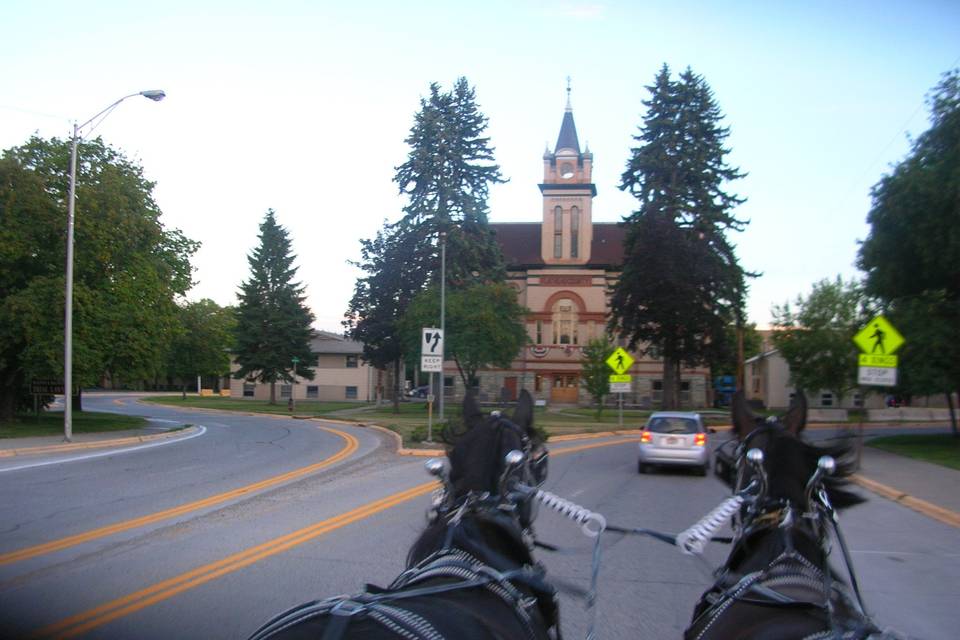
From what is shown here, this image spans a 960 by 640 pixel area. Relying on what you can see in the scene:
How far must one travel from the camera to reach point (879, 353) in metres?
16.8

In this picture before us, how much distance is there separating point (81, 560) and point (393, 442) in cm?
1890

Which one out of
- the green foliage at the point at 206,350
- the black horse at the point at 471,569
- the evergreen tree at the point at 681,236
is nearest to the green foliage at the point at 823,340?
the evergreen tree at the point at 681,236

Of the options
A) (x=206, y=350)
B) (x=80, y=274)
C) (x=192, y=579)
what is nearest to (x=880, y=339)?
(x=192, y=579)

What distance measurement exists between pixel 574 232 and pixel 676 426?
51.9 metres

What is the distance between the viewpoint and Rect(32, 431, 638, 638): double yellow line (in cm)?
604

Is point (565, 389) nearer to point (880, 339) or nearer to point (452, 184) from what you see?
point (452, 184)

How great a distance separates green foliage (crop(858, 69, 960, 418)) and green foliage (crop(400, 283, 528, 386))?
80.0 ft

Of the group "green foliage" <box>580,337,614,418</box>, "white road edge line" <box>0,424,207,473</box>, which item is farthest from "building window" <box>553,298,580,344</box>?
"white road edge line" <box>0,424,207,473</box>

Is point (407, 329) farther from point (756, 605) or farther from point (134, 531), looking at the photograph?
point (756, 605)

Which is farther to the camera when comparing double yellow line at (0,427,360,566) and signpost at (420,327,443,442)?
signpost at (420,327,443,442)

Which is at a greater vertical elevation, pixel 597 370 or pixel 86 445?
pixel 597 370

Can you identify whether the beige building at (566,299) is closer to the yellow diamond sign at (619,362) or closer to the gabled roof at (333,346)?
the gabled roof at (333,346)

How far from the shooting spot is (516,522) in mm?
4020

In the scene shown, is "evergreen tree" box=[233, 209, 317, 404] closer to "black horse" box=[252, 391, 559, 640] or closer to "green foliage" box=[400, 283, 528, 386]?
"green foliage" box=[400, 283, 528, 386]
